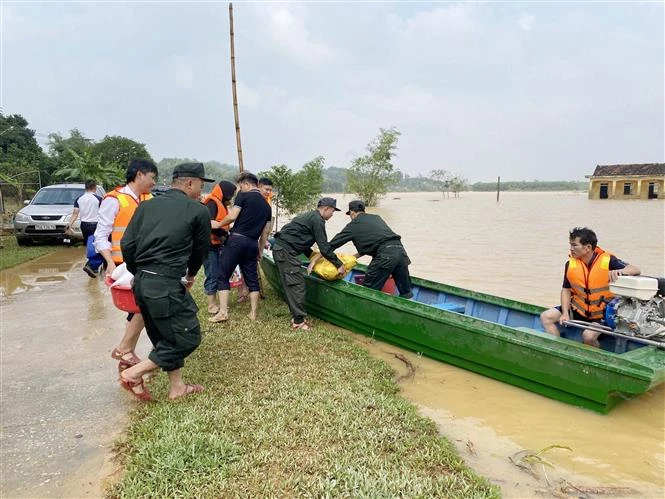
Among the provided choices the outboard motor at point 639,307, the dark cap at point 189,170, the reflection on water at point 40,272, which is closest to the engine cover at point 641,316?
the outboard motor at point 639,307

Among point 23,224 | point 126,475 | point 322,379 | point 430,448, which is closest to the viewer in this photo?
point 126,475

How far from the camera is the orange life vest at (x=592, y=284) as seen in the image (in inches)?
171

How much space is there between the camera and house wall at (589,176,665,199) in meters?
40.0

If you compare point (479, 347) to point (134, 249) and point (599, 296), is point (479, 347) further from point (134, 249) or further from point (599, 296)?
point (134, 249)

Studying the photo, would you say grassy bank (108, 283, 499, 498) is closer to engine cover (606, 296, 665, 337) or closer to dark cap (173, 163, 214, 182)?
dark cap (173, 163, 214, 182)

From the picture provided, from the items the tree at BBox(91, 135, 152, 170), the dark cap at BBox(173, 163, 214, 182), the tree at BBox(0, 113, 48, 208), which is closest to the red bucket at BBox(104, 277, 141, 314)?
the dark cap at BBox(173, 163, 214, 182)

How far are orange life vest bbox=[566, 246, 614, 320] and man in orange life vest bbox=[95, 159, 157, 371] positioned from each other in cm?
404

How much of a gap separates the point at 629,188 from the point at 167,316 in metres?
47.9

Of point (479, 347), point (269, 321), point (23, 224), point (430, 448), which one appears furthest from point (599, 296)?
point (23, 224)

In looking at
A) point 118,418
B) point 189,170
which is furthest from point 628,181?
point 118,418

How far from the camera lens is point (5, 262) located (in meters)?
10.0

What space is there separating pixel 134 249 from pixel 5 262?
8.59m

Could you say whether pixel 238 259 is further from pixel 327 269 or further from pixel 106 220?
pixel 106 220

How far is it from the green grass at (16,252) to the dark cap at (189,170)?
8130 millimetres
